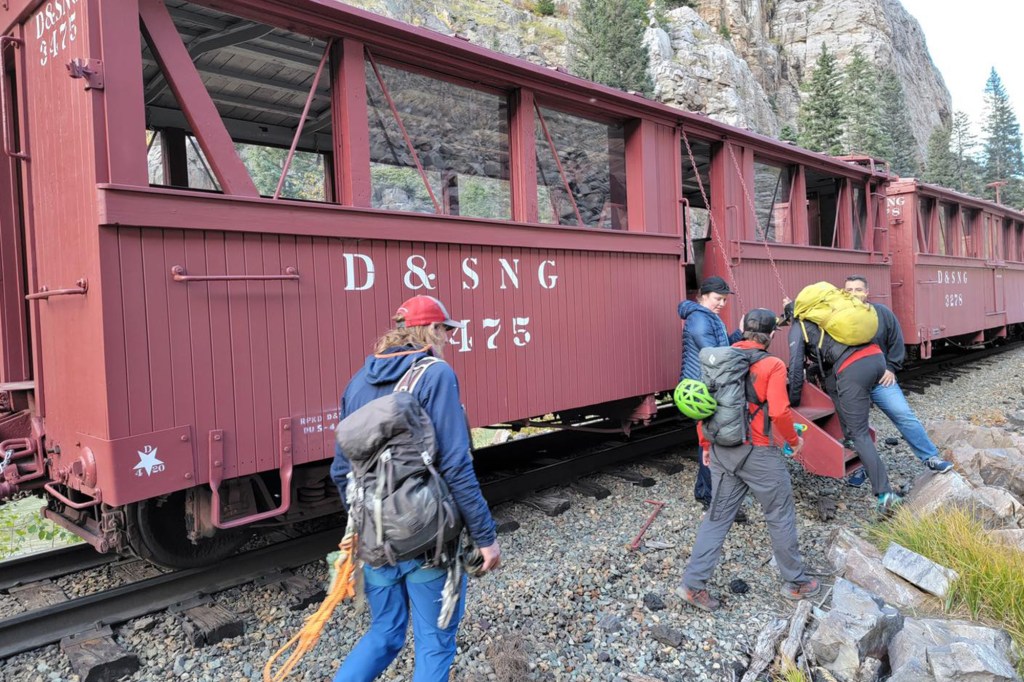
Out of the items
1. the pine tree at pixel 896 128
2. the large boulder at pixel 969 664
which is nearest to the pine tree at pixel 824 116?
the pine tree at pixel 896 128

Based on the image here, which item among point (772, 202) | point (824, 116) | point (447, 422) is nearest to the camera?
point (447, 422)

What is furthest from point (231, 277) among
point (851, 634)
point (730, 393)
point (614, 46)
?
point (614, 46)

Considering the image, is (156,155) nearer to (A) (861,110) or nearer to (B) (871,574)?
(B) (871,574)

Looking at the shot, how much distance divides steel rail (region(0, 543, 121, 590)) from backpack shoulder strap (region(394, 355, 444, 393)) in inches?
127

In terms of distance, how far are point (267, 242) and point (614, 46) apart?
119 ft

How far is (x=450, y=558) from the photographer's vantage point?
95.2 inches

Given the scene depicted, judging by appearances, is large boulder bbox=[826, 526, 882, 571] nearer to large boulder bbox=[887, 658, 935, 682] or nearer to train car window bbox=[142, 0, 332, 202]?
large boulder bbox=[887, 658, 935, 682]

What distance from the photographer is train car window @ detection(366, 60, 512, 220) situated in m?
4.28

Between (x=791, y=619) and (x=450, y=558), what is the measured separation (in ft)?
6.61

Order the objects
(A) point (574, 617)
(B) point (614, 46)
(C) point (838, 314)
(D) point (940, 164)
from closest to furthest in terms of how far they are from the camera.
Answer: (A) point (574, 617), (C) point (838, 314), (B) point (614, 46), (D) point (940, 164)

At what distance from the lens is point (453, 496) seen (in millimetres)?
2355

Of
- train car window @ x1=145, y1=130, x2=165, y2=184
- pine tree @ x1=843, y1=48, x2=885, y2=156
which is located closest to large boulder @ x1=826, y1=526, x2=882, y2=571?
train car window @ x1=145, y1=130, x2=165, y2=184

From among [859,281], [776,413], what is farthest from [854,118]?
[776,413]

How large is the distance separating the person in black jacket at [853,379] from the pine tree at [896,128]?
1757 inches
